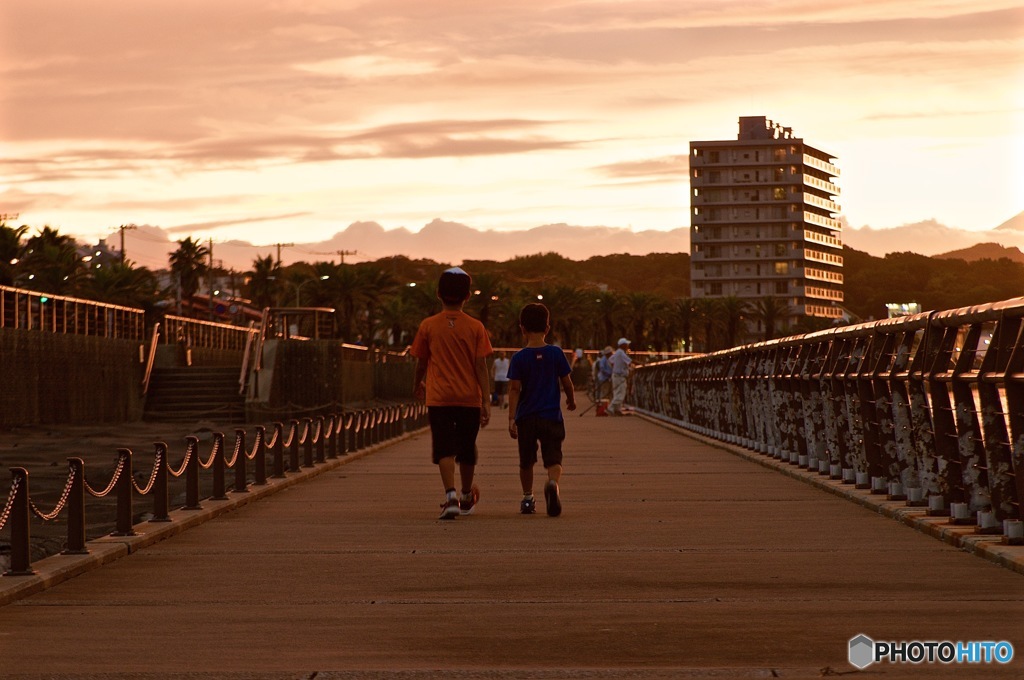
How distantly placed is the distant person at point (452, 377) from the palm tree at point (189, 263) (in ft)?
485

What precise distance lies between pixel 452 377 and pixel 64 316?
25.2 m

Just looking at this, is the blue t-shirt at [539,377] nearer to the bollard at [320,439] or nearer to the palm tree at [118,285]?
the bollard at [320,439]

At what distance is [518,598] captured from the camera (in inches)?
342

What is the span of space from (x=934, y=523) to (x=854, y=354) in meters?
3.70

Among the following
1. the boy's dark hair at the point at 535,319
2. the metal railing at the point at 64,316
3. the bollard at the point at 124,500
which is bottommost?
the bollard at the point at 124,500

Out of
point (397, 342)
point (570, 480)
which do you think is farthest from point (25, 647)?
point (397, 342)

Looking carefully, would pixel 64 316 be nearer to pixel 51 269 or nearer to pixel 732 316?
pixel 51 269

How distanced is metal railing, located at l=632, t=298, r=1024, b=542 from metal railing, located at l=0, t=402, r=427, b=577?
5567 millimetres

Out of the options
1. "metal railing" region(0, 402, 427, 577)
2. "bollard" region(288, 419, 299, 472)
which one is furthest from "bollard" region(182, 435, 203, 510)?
"bollard" region(288, 419, 299, 472)

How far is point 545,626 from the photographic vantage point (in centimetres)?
774

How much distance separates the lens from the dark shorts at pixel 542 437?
1375cm

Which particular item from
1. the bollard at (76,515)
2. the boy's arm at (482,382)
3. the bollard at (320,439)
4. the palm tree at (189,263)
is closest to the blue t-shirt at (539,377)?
the boy's arm at (482,382)

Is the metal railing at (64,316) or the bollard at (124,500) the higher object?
the metal railing at (64,316)

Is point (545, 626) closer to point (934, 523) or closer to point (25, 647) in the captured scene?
point (25, 647)
